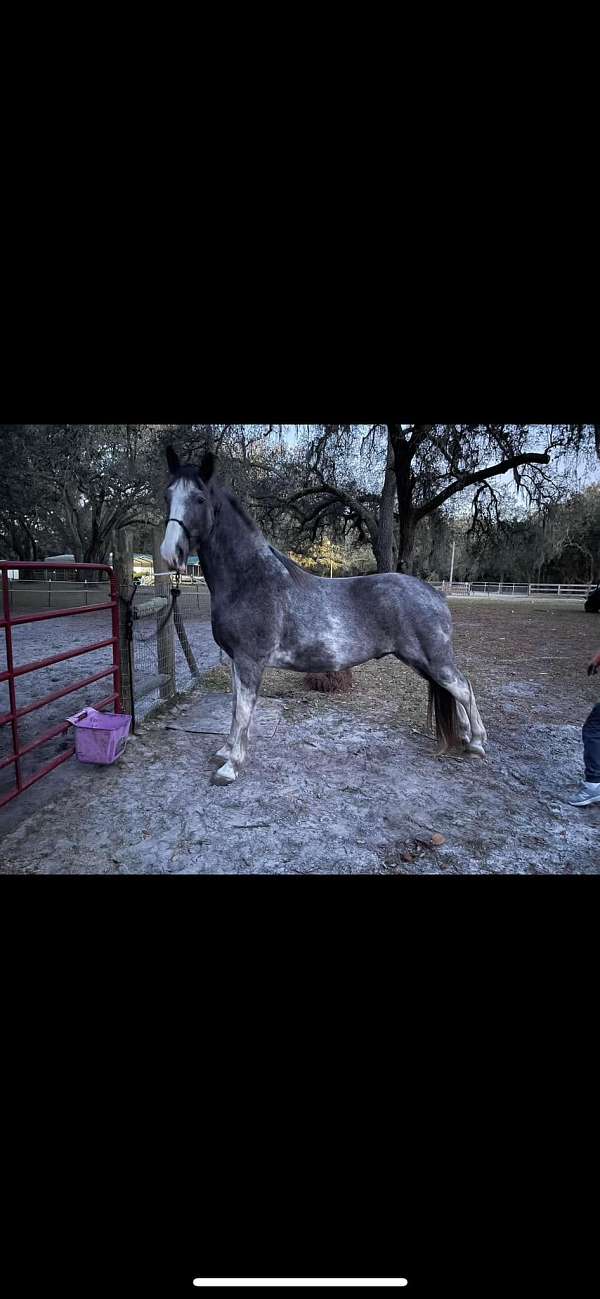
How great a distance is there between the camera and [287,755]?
3.38m

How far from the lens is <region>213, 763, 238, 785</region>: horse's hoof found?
9.66 ft

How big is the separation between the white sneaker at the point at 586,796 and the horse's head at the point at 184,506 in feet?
9.20

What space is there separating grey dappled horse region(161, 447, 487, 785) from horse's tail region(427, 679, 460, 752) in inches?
4.0

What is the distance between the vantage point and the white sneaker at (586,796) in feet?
8.71

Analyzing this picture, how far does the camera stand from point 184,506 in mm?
2551

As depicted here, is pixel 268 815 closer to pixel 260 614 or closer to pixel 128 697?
pixel 260 614

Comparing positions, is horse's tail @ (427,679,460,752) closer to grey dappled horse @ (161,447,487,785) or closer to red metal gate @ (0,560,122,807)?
grey dappled horse @ (161,447,487,785)

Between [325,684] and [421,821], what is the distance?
249 cm

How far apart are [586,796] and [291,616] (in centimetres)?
217

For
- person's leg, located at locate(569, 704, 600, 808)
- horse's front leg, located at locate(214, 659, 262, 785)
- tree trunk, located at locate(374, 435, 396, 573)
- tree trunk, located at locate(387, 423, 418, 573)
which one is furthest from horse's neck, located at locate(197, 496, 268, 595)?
person's leg, located at locate(569, 704, 600, 808)

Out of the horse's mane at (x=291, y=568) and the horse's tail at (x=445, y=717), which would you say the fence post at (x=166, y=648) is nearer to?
the horse's mane at (x=291, y=568)

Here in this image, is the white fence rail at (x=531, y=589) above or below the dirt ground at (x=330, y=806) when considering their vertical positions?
above

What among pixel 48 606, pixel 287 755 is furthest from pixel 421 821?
pixel 48 606

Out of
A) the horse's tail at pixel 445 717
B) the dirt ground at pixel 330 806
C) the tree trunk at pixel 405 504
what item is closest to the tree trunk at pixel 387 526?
the tree trunk at pixel 405 504
